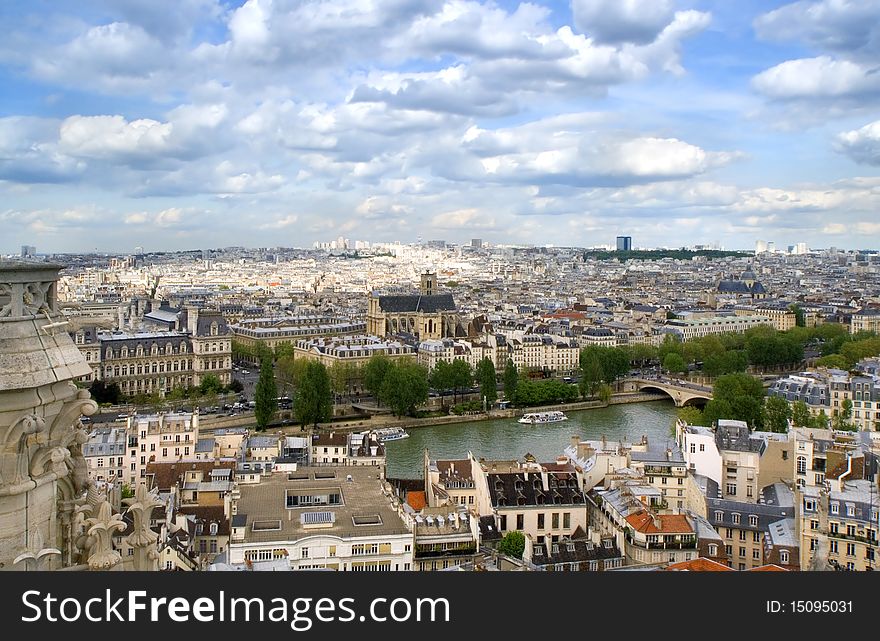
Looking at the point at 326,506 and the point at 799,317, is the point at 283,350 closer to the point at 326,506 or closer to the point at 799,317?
the point at 326,506

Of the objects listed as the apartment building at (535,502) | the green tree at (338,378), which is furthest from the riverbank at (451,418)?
the apartment building at (535,502)

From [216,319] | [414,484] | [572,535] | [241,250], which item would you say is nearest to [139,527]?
[572,535]

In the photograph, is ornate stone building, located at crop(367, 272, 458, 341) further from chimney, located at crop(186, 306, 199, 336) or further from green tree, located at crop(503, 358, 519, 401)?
green tree, located at crop(503, 358, 519, 401)

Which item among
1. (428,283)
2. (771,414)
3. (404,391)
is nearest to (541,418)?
(404,391)

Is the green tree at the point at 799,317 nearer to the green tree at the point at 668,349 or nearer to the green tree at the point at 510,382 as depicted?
the green tree at the point at 668,349

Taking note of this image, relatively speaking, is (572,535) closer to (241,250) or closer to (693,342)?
(693,342)

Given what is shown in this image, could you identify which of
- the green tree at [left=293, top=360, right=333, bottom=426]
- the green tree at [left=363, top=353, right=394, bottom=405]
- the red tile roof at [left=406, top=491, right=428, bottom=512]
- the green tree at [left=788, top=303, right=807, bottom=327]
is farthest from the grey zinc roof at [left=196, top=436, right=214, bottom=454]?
the green tree at [left=788, top=303, right=807, bottom=327]
